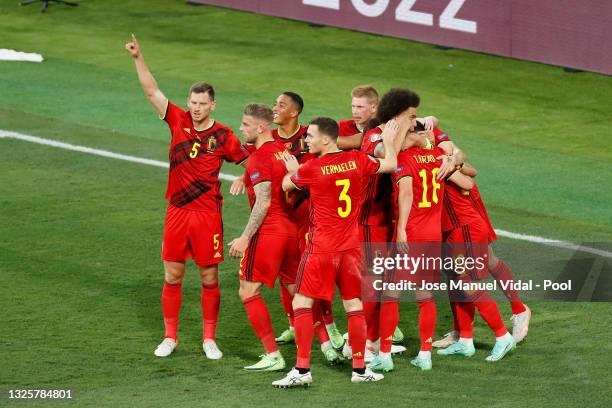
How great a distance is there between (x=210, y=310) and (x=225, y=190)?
207 inches

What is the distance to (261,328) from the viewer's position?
11.0 m

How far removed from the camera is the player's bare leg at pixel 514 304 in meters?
→ 11.6

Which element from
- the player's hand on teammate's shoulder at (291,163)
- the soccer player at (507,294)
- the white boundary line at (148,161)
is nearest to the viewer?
the player's hand on teammate's shoulder at (291,163)

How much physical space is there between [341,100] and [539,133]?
340 cm

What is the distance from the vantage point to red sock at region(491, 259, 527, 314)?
11633 mm

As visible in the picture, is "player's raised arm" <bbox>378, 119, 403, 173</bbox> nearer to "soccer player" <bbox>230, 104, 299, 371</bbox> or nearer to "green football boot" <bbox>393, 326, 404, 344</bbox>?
"soccer player" <bbox>230, 104, 299, 371</bbox>

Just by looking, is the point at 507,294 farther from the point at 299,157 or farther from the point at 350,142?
the point at 299,157

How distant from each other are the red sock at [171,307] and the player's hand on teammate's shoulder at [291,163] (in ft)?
5.32

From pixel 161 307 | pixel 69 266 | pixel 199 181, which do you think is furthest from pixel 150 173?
pixel 199 181

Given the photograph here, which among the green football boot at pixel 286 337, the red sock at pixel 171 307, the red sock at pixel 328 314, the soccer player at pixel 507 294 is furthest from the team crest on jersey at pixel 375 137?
the red sock at pixel 171 307

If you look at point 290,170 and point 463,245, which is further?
point 463,245

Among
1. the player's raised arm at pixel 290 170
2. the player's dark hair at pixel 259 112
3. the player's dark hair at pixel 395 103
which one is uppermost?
the player's dark hair at pixel 395 103

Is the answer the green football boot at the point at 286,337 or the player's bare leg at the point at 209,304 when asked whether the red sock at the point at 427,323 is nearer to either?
the green football boot at the point at 286,337

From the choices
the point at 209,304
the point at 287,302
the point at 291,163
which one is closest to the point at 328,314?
the point at 287,302
